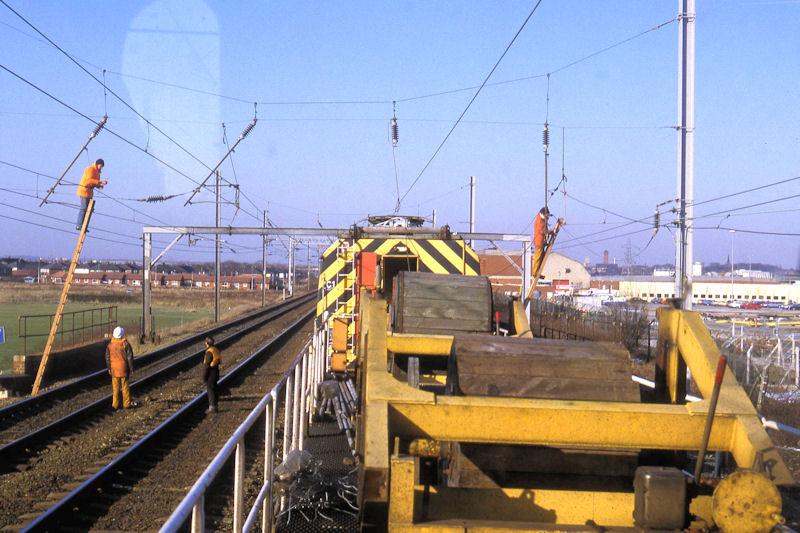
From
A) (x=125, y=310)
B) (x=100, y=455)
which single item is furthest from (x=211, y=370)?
(x=125, y=310)

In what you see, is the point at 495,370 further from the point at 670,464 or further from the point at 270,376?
the point at 270,376

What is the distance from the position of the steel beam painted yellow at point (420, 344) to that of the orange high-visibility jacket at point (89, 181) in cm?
1266

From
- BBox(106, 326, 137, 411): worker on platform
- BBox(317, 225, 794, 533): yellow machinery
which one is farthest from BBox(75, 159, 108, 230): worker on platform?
BBox(317, 225, 794, 533): yellow machinery

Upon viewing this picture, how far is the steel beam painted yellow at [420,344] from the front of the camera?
5.86m

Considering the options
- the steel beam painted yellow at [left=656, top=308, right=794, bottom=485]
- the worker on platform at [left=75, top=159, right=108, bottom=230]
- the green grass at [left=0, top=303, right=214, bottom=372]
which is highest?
the worker on platform at [left=75, top=159, right=108, bottom=230]

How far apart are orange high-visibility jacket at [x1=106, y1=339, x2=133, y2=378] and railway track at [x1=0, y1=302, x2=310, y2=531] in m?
0.74

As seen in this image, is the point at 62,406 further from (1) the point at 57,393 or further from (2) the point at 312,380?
(2) the point at 312,380

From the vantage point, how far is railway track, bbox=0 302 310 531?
319 inches

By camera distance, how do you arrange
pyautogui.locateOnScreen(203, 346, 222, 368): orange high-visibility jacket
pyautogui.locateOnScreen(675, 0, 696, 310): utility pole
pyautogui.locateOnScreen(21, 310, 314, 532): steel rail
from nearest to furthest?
pyautogui.locateOnScreen(21, 310, 314, 532): steel rail
pyautogui.locateOnScreen(203, 346, 222, 368): orange high-visibility jacket
pyautogui.locateOnScreen(675, 0, 696, 310): utility pole

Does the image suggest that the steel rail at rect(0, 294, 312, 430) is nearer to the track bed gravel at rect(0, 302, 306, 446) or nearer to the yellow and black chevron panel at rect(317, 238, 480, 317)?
the track bed gravel at rect(0, 302, 306, 446)

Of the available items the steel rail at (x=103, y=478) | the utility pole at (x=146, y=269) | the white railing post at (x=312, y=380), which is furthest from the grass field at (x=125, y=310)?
the white railing post at (x=312, y=380)

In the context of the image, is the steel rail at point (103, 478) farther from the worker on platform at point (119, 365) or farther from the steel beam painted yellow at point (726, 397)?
the steel beam painted yellow at point (726, 397)

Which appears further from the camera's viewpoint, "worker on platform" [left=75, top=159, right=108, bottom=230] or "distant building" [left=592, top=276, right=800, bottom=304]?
A: "distant building" [left=592, top=276, right=800, bottom=304]

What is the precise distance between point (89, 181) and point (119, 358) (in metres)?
4.57
